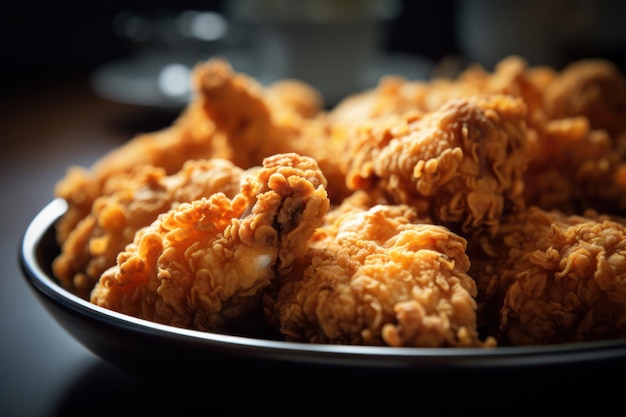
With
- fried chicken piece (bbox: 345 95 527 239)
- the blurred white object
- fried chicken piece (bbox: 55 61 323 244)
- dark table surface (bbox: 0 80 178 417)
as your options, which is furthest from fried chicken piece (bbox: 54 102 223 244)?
the blurred white object

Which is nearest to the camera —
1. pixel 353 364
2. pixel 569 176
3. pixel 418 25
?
pixel 353 364

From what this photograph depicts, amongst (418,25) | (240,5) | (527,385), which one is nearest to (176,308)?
(527,385)

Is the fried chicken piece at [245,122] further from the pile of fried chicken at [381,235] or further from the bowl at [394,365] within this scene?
the bowl at [394,365]

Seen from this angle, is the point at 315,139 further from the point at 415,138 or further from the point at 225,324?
the point at 225,324

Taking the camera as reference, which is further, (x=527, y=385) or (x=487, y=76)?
(x=487, y=76)

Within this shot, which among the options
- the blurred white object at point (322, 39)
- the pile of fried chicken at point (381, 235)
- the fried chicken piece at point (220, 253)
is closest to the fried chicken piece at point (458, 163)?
the pile of fried chicken at point (381, 235)

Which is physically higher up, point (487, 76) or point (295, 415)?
point (487, 76)

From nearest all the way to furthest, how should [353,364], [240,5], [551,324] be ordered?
[353,364] < [551,324] < [240,5]
